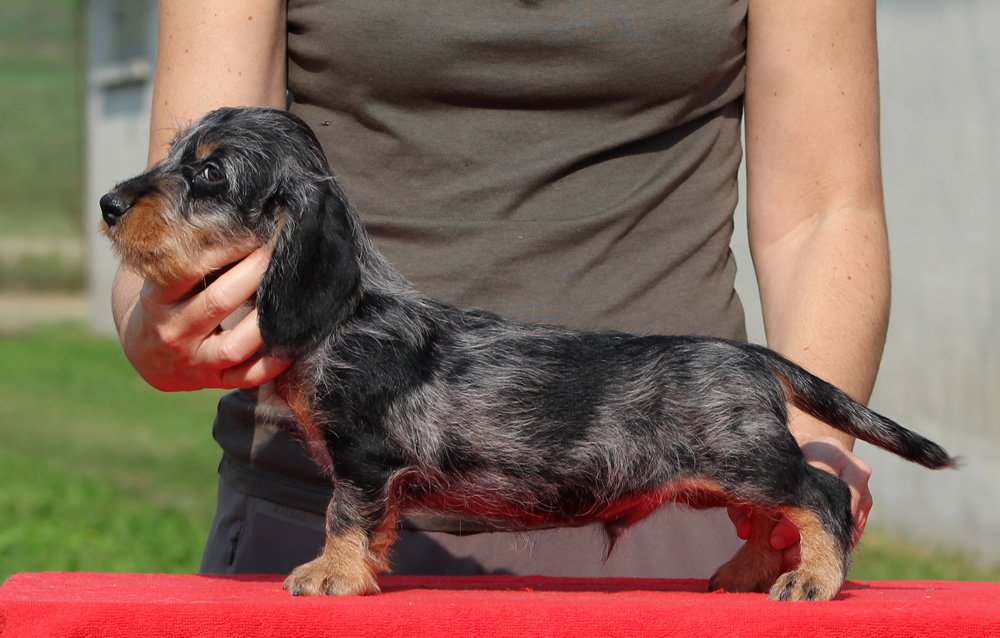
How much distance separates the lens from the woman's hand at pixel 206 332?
2.67 m

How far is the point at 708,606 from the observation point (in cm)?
253

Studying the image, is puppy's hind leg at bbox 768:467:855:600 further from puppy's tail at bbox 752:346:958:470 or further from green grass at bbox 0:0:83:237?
green grass at bbox 0:0:83:237

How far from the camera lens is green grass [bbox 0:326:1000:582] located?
9.09 metres

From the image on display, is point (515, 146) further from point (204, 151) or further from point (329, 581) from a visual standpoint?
point (329, 581)

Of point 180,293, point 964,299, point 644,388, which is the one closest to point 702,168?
point 644,388

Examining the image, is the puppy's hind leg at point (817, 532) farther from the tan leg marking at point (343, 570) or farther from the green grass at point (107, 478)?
the green grass at point (107, 478)

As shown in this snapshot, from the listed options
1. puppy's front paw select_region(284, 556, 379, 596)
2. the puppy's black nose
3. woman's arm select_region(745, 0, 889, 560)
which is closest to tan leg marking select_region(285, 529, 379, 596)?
puppy's front paw select_region(284, 556, 379, 596)

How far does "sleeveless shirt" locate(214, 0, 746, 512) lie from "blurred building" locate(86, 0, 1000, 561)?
6033 millimetres

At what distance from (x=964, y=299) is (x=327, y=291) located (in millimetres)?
7518

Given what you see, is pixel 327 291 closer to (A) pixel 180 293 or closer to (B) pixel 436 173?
(A) pixel 180 293

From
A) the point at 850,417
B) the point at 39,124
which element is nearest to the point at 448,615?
the point at 850,417

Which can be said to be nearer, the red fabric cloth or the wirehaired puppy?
the red fabric cloth

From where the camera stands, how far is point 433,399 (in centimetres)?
268

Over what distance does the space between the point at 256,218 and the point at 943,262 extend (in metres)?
7.65
